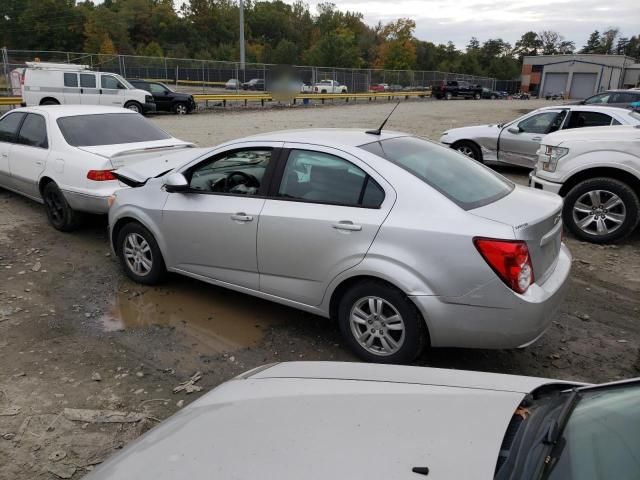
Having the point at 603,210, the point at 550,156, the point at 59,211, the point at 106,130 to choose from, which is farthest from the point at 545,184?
the point at 59,211

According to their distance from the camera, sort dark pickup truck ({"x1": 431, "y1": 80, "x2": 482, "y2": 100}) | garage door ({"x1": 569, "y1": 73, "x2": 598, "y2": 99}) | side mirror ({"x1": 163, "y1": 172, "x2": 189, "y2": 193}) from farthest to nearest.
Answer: garage door ({"x1": 569, "y1": 73, "x2": 598, "y2": 99}) < dark pickup truck ({"x1": 431, "y1": 80, "x2": 482, "y2": 100}) < side mirror ({"x1": 163, "y1": 172, "x2": 189, "y2": 193})

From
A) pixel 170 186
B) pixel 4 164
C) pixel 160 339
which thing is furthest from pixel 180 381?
pixel 4 164

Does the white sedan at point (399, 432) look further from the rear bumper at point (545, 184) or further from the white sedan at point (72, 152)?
the rear bumper at point (545, 184)

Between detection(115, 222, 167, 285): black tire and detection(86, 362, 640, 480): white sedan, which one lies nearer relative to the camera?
detection(86, 362, 640, 480): white sedan

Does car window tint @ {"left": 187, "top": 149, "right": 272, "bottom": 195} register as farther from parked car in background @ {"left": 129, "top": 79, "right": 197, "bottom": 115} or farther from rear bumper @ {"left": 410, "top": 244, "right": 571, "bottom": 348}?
parked car in background @ {"left": 129, "top": 79, "right": 197, "bottom": 115}

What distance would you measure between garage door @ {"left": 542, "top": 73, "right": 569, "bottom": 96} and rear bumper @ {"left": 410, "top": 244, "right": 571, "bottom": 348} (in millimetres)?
74430

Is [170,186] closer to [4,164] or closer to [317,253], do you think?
[317,253]

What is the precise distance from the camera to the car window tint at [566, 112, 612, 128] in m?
9.34

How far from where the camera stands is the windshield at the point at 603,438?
144 centimetres

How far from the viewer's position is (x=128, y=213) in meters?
4.96

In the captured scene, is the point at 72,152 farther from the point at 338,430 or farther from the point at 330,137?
the point at 338,430

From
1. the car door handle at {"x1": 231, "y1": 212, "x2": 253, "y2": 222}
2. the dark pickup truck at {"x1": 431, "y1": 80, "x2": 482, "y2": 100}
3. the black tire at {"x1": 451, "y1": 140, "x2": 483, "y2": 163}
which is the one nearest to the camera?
the car door handle at {"x1": 231, "y1": 212, "x2": 253, "y2": 222}

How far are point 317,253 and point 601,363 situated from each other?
89.0 inches

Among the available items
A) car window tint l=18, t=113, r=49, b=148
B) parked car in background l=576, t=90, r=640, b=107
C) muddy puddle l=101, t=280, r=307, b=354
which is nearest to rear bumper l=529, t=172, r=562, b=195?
muddy puddle l=101, t=280, r=307, b=354
